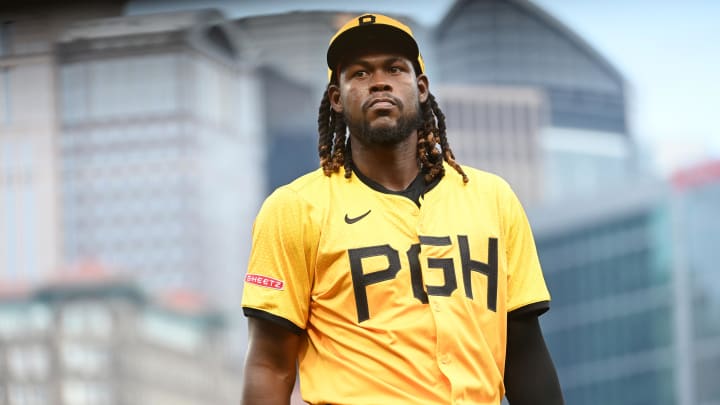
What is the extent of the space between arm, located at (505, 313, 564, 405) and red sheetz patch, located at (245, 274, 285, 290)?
58 centimetres

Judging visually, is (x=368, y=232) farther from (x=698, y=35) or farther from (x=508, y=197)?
(x=698, y=35)

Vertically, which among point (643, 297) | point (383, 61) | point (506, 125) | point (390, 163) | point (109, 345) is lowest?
point (109, 345)

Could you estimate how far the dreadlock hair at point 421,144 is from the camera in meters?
3.24

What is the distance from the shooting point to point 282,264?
9.98 ft

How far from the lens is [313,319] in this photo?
10.1 ft

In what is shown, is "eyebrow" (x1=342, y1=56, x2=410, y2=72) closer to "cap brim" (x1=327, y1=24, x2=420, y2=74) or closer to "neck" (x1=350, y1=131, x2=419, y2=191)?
"cap brim" (x1=327, y1=24, x2=420, y2=74)

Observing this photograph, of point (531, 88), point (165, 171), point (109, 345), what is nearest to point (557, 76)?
point (531, 88)

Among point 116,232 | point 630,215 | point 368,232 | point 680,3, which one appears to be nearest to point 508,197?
point 368,232

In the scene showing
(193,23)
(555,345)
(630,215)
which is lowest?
(555,345)

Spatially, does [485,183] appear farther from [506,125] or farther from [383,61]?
[506,125]

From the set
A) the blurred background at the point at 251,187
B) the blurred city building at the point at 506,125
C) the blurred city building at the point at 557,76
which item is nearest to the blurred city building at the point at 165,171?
the blurred background at the point at 251,187

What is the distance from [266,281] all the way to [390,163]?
0.45 m

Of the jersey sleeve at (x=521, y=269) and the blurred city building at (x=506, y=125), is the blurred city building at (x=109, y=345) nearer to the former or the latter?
the blurred city building at (x=506, y=125)

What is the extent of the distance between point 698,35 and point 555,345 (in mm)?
16556
